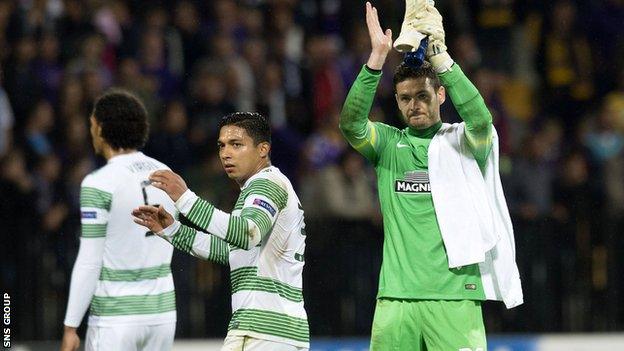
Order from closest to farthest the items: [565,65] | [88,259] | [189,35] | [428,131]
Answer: [428,131], [88,259], [189,35], [565,65]

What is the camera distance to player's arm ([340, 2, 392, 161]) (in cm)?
718

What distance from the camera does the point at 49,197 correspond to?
1194 centimetres

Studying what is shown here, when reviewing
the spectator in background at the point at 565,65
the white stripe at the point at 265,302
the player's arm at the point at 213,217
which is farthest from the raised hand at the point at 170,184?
the spectator in background at the point at 565,65

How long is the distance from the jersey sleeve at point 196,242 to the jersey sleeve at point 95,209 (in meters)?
0.77

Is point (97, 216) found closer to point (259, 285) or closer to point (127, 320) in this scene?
point (127, 320)

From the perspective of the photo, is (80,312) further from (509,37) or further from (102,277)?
(509,37)

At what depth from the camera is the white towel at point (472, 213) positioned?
716 cm

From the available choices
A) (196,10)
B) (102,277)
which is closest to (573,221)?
(196,10)

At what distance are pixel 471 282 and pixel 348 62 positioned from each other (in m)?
7.35

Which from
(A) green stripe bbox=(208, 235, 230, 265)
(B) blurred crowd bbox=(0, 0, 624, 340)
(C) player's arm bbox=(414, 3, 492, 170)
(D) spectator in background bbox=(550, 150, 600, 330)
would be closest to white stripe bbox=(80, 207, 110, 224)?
(A) green stripe bbox=(208, 235, 230, 265)

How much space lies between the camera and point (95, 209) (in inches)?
304

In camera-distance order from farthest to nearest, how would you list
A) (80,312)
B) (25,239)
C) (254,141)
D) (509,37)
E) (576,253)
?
(509,37)
(576,253)
(25,239)
(80,312)
(254,141)

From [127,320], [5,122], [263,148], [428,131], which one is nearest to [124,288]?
[127,320]

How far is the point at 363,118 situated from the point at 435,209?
2.13ft
